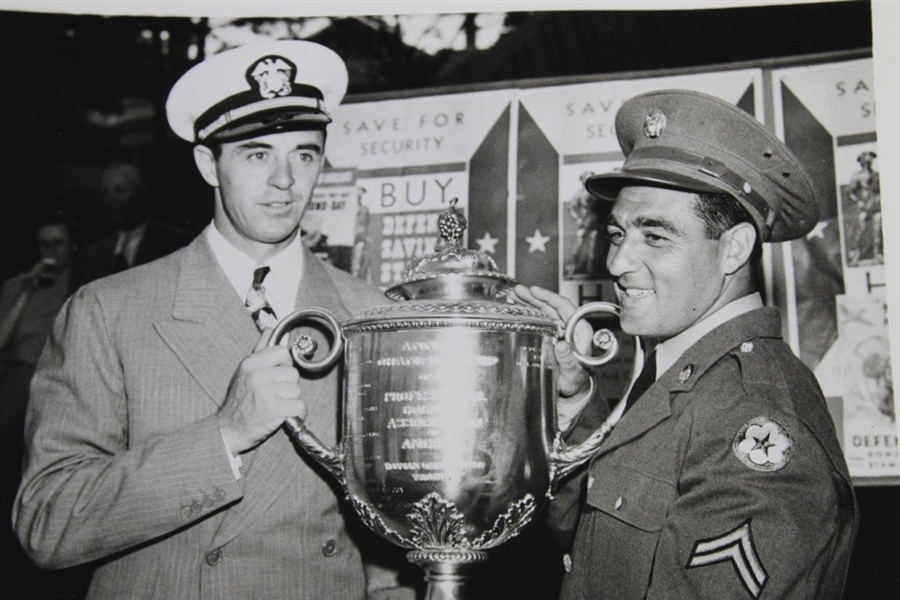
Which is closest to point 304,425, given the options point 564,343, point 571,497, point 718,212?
point 564,343

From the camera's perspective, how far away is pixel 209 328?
1.73 m

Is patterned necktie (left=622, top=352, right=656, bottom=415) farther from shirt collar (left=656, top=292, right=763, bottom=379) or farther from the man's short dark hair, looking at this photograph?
the man's short dark hair

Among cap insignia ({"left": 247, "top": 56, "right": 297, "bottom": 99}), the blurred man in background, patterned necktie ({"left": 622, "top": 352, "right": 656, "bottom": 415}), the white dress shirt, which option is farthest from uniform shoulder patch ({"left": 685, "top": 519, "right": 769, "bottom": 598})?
the blurred man in background

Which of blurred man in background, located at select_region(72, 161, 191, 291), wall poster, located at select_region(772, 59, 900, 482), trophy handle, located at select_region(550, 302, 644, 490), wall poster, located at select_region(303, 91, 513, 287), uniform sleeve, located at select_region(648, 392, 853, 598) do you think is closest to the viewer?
uniform sleeve, located at select_region(648, 392, 853, 598)

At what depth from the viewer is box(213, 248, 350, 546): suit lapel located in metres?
1.63

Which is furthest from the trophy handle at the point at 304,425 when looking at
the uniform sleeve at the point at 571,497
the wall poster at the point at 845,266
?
the wall poster at the point at 845,266

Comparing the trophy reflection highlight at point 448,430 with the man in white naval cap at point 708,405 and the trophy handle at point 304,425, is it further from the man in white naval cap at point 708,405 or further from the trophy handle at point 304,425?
the man in white naval cap at point 708,405

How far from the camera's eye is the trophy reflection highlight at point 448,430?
4.57 feet

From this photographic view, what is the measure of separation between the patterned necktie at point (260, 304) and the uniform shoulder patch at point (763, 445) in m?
1.00

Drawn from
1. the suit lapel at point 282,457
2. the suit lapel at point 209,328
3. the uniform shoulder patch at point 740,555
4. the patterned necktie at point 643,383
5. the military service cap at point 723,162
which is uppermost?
the military service cap at point 723,162

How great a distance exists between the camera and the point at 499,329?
4.77ft

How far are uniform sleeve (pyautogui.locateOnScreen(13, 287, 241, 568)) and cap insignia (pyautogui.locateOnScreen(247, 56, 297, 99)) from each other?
66 cm

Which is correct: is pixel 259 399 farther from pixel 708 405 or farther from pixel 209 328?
pixel 708 405

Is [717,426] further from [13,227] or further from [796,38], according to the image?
[13,227]
